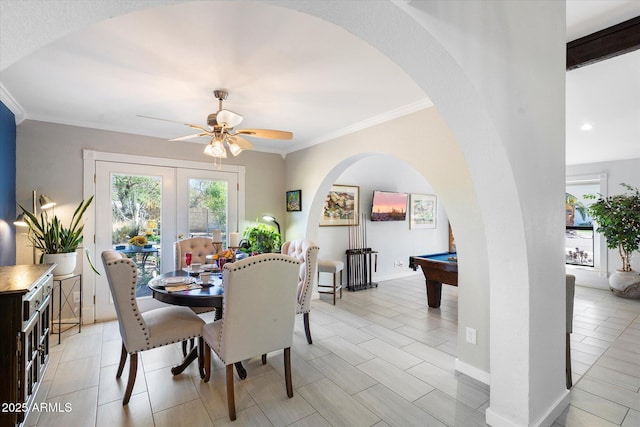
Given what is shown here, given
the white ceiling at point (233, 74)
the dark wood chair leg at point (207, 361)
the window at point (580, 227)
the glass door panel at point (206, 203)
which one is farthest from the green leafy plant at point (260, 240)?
the window at point (580, 227)

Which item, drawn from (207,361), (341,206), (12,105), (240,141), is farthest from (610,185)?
(12,105)

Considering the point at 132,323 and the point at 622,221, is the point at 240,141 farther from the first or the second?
the point at 622,221

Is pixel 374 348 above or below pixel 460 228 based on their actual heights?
below

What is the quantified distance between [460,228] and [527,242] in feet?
2.84

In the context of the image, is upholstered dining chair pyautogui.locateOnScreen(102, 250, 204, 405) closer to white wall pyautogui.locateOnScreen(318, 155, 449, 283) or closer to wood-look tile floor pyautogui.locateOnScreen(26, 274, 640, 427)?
wood-look tile floor pyautogui.locateOnScreen(26, 274, 640, 427)

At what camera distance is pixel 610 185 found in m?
5.71

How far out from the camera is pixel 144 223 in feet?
13.6

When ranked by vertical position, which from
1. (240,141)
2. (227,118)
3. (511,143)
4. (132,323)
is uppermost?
(227,118)

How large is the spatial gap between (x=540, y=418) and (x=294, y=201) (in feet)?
12.9

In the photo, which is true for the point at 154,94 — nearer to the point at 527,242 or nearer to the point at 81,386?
the point at 81,386

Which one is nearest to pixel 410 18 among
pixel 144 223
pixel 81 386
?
pixel 81 386

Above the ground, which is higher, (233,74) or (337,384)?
(233,74)

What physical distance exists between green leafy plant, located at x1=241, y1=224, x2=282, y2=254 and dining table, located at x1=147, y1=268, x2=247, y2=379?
1.53 metres

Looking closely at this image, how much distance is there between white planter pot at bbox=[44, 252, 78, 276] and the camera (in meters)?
3.14
